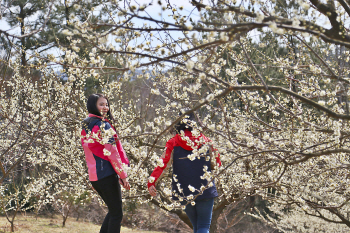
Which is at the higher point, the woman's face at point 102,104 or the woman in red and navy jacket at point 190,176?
the woman's face at point 102,104

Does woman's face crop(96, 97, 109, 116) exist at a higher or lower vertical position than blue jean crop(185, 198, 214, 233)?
higher

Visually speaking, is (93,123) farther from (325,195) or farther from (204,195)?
(325,195)

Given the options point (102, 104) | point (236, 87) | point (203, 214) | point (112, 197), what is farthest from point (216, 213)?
point (236, 87)

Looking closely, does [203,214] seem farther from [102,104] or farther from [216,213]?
[216,213]

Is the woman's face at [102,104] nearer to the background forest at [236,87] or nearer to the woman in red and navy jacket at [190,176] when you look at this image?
the background forest at [236,87]

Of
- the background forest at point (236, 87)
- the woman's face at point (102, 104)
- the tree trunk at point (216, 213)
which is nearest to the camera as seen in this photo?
the background forest at point (236, 87)

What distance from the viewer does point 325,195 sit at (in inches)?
129

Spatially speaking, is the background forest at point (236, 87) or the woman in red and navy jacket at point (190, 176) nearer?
the background forest at point (236, 87)

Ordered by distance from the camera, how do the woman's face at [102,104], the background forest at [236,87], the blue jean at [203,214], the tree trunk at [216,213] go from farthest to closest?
the tree trunk at [216,213]
the woman's face at [102,104]
the blue jean at [203,214]
the background forest at [236,87]

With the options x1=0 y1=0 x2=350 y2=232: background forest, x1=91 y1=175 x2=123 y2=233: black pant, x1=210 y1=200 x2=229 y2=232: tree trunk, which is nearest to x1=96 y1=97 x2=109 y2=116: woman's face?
x1=0 y1=0 x2=350 y2=232: background forest

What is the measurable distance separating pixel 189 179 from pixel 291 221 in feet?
14.3

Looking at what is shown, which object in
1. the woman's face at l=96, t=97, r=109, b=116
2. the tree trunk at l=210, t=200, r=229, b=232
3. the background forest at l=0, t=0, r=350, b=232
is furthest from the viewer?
the tree trunk at l=210, t=200, r=229, b=232

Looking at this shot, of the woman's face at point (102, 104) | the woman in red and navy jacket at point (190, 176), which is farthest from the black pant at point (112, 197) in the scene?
the woman's face at point (102, 104)

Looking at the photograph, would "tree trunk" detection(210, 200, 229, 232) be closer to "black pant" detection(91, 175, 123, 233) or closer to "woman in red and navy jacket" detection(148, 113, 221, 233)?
"woman in red and navy jacket" detection(148, 113, 221, 233)
